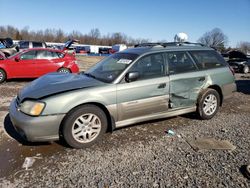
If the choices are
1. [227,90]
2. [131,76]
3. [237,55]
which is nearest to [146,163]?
[131,76]

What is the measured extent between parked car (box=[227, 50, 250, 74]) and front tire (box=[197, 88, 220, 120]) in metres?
11.3

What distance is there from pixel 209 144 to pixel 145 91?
4.84 ft

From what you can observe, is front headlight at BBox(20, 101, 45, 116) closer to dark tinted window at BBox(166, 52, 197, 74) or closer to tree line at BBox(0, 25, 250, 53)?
dark tinted window at BBox(166, 52, 197, 74)

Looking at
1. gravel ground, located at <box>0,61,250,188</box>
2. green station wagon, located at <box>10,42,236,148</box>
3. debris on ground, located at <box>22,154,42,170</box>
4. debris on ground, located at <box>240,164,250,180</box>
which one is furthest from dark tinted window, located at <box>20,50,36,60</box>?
debris on ground, located at <box>240,164,250,180</box>

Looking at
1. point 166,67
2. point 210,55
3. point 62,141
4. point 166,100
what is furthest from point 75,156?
point 210,55

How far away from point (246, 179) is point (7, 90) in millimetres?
7503

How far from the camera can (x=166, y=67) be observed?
4574 millimetres

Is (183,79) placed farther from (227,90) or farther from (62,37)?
(62,37)

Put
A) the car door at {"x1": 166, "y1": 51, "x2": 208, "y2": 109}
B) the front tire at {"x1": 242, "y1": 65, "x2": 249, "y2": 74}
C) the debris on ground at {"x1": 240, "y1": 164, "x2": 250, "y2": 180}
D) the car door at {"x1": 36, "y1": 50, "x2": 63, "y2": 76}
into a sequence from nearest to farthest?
the debris on ground at {"x1": 240, "y1": 164, "x2": 250, "y2": 180} < the car door at {"x1": 166, "y1": 51, "x2": 208, "y2": 109} < the car door at {"x1": 36, "y1": 50, "x2": 63, "y2": 76} < the front tire at {"x1": 242, "y1": 65, "x2": 249, "y2": 74}

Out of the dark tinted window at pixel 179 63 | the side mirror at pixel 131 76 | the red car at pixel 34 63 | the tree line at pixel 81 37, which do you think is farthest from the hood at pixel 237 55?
the tree line at pixel 81 37

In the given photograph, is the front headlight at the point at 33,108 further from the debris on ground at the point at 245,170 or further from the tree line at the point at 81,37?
the tree line at the point at 81,37

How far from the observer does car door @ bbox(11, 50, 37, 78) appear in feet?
30.6

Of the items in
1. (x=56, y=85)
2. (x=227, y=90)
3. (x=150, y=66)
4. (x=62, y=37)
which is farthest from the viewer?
(x=62, y=37)

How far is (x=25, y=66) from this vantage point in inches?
370
